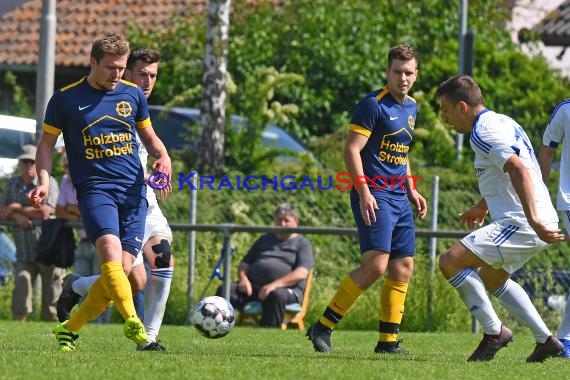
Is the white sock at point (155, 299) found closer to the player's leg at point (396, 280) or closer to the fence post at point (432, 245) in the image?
the player's leg at point (396, 280)

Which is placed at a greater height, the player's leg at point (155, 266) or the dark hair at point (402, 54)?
the dark hair at point (402, 54)

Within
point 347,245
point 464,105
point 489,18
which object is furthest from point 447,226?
point 489,18

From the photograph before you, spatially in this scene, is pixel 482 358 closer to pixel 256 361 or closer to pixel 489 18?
pixel 256 361

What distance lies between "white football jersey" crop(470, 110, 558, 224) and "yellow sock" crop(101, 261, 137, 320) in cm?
238

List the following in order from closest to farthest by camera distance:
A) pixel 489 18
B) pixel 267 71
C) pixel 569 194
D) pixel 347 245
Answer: pixel 569 194, pixel 347 245, pixel 267 71, pixel 489 18

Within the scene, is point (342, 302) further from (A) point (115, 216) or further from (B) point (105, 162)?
(B) point (105, 162)

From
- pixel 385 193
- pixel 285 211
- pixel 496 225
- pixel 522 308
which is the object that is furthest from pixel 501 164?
pixel 285 211

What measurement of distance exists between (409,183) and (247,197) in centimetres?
705

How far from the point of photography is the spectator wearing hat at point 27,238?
1545cm

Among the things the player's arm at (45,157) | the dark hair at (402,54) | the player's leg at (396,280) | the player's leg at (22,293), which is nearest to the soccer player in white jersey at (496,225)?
the dark hair at (402,54)

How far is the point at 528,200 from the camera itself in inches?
344

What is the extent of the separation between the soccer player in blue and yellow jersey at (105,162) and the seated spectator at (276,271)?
554cm

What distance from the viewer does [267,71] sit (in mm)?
21547

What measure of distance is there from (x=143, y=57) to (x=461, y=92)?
238 cm
